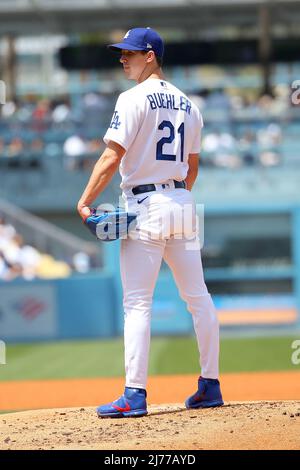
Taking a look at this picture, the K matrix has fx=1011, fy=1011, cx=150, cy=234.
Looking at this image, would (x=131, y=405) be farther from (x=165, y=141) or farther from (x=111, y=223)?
(x=165, y=141)

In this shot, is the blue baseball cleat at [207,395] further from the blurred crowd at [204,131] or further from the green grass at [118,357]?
the blurred crowd at [204,131]

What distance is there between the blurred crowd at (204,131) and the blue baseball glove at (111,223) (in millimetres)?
12162

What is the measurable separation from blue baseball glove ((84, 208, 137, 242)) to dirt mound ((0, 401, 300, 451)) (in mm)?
928

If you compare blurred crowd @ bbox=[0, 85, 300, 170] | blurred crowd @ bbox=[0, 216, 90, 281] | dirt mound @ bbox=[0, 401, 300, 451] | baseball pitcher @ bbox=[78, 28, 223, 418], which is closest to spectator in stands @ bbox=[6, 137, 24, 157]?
blurred crowd @ bbox=[0, 85, 300, 170]

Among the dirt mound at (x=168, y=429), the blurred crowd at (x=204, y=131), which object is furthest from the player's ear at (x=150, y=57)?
the blurred crowd at (x=204, y=131)

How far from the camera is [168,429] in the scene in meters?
4.78

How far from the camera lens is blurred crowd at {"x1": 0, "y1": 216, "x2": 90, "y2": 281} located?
14.5m

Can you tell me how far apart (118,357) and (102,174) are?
Result: 6.52 metres

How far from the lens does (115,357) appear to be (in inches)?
444

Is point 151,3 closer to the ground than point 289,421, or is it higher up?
higher up

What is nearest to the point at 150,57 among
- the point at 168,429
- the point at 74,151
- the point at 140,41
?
the point at 140,41
